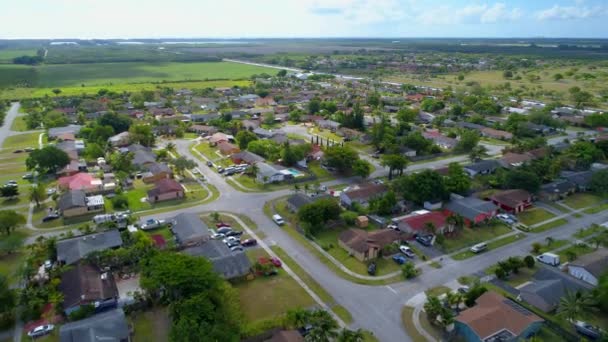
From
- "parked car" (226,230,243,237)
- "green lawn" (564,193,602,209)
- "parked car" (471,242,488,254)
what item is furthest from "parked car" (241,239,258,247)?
"green lawn" (564,193,602,209)

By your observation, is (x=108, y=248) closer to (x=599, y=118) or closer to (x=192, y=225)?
(x=192, y=225)

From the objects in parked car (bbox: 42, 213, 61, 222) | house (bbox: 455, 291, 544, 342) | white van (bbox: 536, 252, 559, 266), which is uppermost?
house (bbox: 455, 291, 544, 342)

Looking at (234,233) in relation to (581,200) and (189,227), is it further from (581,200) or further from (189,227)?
(581,200)

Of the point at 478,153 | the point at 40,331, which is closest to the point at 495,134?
the point at 478,153

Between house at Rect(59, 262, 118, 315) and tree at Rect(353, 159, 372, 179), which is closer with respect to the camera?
house at Rect(59, 262, 118, 315)

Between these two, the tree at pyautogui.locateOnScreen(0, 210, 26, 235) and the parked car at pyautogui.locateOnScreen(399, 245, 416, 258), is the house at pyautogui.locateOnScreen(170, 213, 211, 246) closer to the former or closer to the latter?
the tree at pyautogui.locateOnScreen(0, 210, 26, 235)
